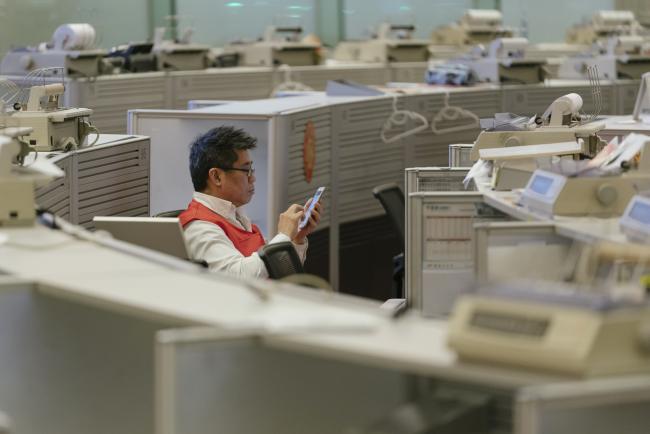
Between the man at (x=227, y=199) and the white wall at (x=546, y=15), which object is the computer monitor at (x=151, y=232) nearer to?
the man at (x=227, y=199)

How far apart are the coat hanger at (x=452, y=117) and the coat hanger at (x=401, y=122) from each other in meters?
0.11

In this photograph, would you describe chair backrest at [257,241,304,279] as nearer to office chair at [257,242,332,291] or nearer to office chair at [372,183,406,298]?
office chair at [257,242,332,291]

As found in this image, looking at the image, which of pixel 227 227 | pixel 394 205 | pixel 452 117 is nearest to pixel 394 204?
pixel 394 205

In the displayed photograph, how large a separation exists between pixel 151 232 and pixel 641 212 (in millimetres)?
1441

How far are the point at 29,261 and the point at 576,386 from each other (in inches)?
54.3

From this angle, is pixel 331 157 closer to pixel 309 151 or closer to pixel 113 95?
pixel 309 151


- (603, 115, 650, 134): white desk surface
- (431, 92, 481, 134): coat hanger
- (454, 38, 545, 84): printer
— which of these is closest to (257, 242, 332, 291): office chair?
(603, 115, 650, 134): white desk surface

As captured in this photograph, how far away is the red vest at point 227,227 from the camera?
4359 millimetres

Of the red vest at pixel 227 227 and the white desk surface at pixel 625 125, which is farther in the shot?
the white desk surface at pixel 625 125

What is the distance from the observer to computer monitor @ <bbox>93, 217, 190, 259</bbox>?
379 centimetres

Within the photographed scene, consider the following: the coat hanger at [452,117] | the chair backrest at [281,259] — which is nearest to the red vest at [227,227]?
the chair backrest at [281,259]

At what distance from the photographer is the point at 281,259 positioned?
403cm

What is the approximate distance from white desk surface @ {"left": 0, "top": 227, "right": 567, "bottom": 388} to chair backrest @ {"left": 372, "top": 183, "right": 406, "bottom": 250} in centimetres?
228

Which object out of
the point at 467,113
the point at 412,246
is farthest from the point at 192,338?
the point at 467,113
